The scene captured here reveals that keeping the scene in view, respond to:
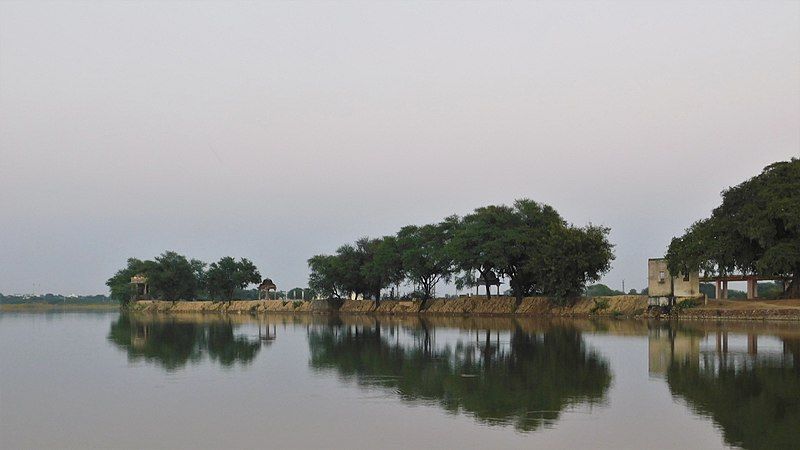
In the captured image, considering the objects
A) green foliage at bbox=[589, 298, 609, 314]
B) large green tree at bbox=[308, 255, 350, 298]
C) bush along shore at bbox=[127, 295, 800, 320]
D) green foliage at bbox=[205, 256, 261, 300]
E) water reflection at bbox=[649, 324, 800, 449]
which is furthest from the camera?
green foliage at bbox=[205, 256, 261, 300]

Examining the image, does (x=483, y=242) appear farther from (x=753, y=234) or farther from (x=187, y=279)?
(x=187, y=279)

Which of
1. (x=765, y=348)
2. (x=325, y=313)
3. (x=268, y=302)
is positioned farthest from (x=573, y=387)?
(x=268, y=302)

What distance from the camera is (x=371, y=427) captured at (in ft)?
46.0

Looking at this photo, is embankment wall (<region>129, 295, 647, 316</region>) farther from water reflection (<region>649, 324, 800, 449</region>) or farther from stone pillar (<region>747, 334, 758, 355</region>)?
water reflection (<region>649, 324, 800, 449</region>)

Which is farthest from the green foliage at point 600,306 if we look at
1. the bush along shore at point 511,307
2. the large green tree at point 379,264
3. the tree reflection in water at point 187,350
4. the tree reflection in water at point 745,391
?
the tree reflection in water at point 745,391

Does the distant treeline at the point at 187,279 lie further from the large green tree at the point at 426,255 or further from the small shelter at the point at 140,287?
the large green tree at the point at 426,255

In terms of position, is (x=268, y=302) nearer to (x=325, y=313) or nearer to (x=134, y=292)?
(x=325, y=313)

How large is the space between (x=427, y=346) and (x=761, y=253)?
34312mm

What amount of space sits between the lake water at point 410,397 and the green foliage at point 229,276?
84.7 meters

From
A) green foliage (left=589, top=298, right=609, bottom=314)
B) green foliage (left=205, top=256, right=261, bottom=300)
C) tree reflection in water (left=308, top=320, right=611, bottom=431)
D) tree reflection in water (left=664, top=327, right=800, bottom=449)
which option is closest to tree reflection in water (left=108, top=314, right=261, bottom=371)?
tree reflection in water (left=308, top=320, right=611, bottom=431)

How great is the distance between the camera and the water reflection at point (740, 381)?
44.2ft

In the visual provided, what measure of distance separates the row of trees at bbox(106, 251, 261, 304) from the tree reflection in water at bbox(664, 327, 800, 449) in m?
95.1

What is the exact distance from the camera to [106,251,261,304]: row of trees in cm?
11706

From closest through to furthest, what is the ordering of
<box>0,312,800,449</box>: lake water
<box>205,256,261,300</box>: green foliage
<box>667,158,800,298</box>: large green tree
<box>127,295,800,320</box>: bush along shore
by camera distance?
<box>0,312,800,449</box>: lake water
<box>667,158,800,298</box>: large green tree
<box>127,295,800,320</box>: bush along shore
<box>205,256,261,300</box>: green foliage
